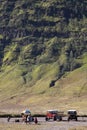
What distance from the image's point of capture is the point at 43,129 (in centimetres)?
7181

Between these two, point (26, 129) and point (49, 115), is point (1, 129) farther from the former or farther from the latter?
point (49, 115)

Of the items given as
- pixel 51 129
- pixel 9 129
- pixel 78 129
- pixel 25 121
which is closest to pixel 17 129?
pixel 9 129

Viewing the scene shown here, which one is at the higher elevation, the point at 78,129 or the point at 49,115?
the point at 49,115

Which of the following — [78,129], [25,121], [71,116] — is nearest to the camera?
[78,129]

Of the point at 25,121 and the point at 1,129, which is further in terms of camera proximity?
the point at 25,121

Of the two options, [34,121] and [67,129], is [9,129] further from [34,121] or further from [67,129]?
[34,121]

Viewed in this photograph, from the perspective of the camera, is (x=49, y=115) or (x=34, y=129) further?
(x=49, y=115)

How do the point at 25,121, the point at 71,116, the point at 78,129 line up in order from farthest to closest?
the point at 71,116
the point at 25,121
the point at 78,129

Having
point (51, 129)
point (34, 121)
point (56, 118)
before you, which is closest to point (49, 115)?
point (56, 118)

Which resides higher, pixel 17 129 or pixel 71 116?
pixel 71 116

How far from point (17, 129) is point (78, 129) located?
1082 centimetres

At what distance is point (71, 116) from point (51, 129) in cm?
2882

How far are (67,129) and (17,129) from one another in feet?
29.0

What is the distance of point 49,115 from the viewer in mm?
103875
